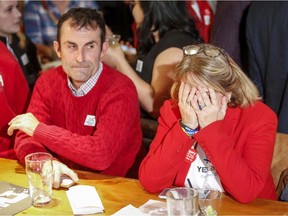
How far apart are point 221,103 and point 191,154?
0.72 ft

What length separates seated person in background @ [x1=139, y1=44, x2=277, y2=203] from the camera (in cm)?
188

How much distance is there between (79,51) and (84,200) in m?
0.72

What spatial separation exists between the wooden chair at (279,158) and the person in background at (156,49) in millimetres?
842

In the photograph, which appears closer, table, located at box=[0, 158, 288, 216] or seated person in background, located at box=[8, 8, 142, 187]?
table, located at box=[0, 158, 288, 216]

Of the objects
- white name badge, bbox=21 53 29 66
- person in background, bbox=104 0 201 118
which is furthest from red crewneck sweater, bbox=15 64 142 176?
white name badge, bbox=21 53 29 66

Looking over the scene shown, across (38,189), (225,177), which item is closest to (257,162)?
(225,177)

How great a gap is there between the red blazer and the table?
37mm

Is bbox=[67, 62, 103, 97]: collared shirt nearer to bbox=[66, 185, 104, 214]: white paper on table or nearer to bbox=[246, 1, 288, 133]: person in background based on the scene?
bbox=[66, 185, 104, 214]: white paper on table

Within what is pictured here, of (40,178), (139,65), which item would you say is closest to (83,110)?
(40,178)

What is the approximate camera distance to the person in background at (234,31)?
126 inches

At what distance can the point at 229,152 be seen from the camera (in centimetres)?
188

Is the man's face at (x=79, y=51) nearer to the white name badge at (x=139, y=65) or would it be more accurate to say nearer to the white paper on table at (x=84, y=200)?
the white paper on table at (x=84, y=200)

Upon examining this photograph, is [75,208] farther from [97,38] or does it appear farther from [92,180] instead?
[97,38]

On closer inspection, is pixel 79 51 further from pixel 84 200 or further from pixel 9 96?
pixel 84 200
